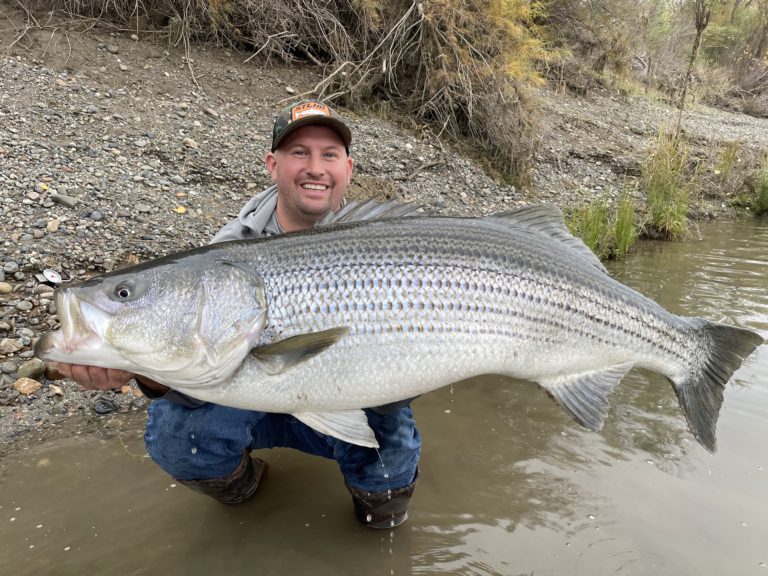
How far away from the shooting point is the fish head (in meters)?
1.96

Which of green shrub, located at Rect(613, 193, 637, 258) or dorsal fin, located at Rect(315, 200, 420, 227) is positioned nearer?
dorsal fin, located at Rect(315, 200, 420, 227)

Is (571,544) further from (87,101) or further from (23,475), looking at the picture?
(87,101)

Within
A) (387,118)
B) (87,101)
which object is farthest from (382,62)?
(87,101)

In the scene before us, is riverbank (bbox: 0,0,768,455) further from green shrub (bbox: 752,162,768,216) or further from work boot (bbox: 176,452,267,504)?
work boot (bbox: 176,452,267,504)

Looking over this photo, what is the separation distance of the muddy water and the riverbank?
59 cm

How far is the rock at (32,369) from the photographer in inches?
131

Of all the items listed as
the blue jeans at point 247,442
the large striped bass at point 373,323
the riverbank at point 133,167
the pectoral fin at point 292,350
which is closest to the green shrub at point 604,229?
the riverbank at point 133,167

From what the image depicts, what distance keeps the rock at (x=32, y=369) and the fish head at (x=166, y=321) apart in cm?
176

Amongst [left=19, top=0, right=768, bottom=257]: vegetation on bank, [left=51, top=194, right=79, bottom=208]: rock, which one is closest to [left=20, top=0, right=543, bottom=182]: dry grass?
[left=19, top=0, right=768, bottom=257]: vegetation on bank

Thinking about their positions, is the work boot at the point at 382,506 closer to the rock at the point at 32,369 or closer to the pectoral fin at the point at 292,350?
the pectoral fin at the point at 292,350

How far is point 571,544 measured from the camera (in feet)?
8.75

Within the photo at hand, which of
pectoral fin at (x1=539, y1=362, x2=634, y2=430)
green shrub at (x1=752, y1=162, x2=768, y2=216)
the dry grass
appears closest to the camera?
pectoral fin at (x1=539, y1=362, x2=634, y2=430)

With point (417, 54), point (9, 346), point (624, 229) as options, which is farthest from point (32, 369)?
point (417, 54)

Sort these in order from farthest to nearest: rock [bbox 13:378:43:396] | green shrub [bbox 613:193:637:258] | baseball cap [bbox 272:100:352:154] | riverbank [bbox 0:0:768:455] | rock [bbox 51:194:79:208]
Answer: green shrub [bbox 613:193:637:258], rock [bbox 51:194:79:208], riverbank [bbox 0:0:768:455], rock [bbox 13:378:43:396], baseball cap [bbox 272:100:352:154]
